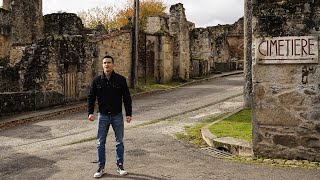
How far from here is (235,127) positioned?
1014 cm

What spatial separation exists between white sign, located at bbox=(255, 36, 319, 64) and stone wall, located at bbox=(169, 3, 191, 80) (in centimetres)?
1952

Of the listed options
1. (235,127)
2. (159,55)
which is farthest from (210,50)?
(235,127)

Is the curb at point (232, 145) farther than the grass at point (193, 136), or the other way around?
the grass at point (193, 136)

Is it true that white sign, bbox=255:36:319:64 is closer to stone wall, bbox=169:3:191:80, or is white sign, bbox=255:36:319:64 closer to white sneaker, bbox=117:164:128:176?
white sneaker, bbox=117:164:128:176

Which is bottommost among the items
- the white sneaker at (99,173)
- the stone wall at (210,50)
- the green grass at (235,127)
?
the white sneaker at (99,173)

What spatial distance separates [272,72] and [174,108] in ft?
27.7

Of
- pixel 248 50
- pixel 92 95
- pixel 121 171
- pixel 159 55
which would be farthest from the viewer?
pixel 159 55

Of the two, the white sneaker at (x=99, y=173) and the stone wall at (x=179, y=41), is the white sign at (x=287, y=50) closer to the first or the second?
the white sneaker at (x=99, y=173)

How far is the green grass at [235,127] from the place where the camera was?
9.13m

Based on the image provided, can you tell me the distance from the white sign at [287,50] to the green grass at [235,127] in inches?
74.8

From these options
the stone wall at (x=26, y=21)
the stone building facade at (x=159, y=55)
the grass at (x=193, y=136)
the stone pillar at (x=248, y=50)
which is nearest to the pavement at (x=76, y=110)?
the grass at (x=193, y=136)

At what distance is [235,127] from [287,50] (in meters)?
3.20

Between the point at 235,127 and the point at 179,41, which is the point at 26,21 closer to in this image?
the point at 179,41

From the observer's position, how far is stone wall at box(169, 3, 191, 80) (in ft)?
89.6
